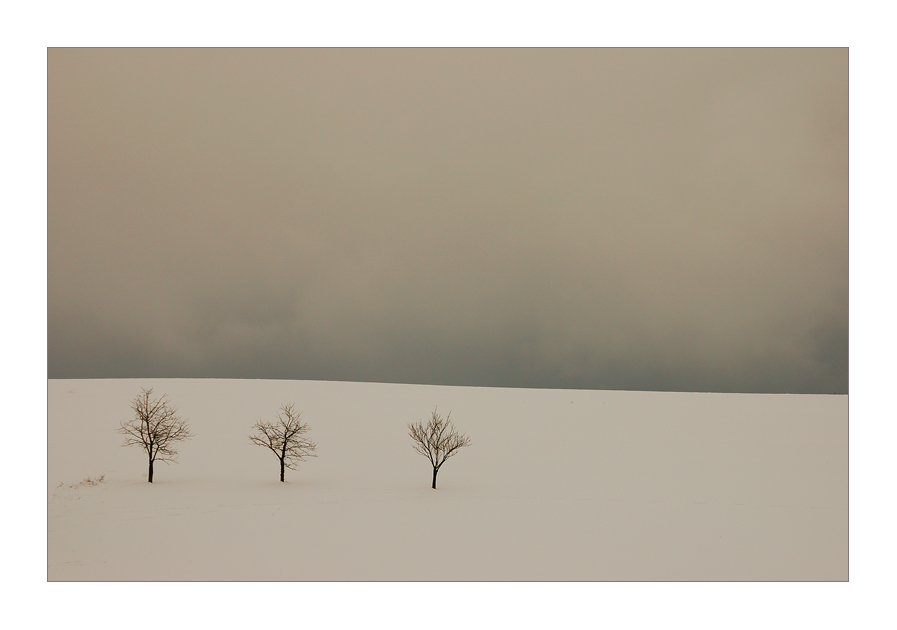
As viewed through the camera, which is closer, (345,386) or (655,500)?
(655,500)

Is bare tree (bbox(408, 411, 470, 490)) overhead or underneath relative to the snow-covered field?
overhead

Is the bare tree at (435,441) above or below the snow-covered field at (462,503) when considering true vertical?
above

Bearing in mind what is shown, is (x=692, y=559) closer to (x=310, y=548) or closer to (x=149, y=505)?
(x=310, y=548)

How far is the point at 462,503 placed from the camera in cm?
2494

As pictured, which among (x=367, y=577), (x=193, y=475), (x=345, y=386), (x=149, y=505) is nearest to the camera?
(x=367, y=577)

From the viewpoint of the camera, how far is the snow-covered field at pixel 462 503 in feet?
63.4

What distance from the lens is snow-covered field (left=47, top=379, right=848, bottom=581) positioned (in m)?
19.3

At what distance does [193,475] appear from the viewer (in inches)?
1126

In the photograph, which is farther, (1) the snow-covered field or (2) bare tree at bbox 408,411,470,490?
(2) bare tree at bbox 408,411,470,490

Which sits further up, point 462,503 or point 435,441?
point 435,441

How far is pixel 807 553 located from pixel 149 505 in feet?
83.1

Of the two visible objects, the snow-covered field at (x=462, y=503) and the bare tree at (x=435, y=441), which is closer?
the snow-covered field at (x=462, y=503)

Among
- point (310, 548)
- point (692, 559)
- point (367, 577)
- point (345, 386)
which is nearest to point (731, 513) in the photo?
point (692, 559)

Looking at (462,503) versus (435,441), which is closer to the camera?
(462,503)
